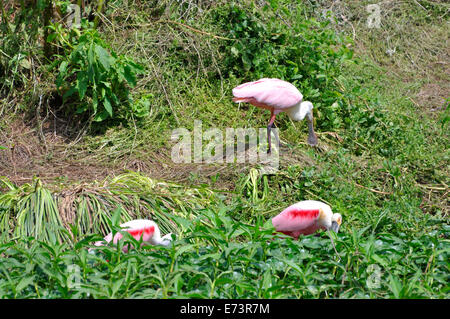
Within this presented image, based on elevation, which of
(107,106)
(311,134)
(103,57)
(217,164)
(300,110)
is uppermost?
(103,57)

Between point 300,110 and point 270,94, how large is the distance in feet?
1.12

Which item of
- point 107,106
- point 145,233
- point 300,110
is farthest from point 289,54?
point 145,233

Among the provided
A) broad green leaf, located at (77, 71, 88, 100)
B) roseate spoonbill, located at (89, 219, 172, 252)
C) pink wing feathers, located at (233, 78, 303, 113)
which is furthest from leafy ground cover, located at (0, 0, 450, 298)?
pink wing feathers, located at (233, 78, 303, 113)

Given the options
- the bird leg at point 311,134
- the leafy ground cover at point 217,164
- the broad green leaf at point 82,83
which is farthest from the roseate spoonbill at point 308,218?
the broad green leaf at point 82,83

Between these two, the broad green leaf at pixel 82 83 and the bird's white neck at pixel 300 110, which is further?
the bird's white neck at pixel 300 110

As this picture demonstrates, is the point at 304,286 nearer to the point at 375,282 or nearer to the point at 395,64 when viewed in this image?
the point at 375,282

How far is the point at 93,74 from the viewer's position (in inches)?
188

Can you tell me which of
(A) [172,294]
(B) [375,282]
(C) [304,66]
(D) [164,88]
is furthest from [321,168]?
(A) [172,294]

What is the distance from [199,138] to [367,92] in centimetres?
187

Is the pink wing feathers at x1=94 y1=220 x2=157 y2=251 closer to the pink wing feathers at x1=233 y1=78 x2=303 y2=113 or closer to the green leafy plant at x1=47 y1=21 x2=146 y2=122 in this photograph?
the green leafy plant at x1=47 y1=21 x2=146 y2=122

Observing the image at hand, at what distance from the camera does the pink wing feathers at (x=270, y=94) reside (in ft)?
16.3

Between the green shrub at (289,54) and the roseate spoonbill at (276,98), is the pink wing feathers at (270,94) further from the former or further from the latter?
the green shrub at (289,54)

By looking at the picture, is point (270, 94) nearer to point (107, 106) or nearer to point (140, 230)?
point (107, 106)

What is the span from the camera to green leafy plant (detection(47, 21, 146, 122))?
479 centimetres
